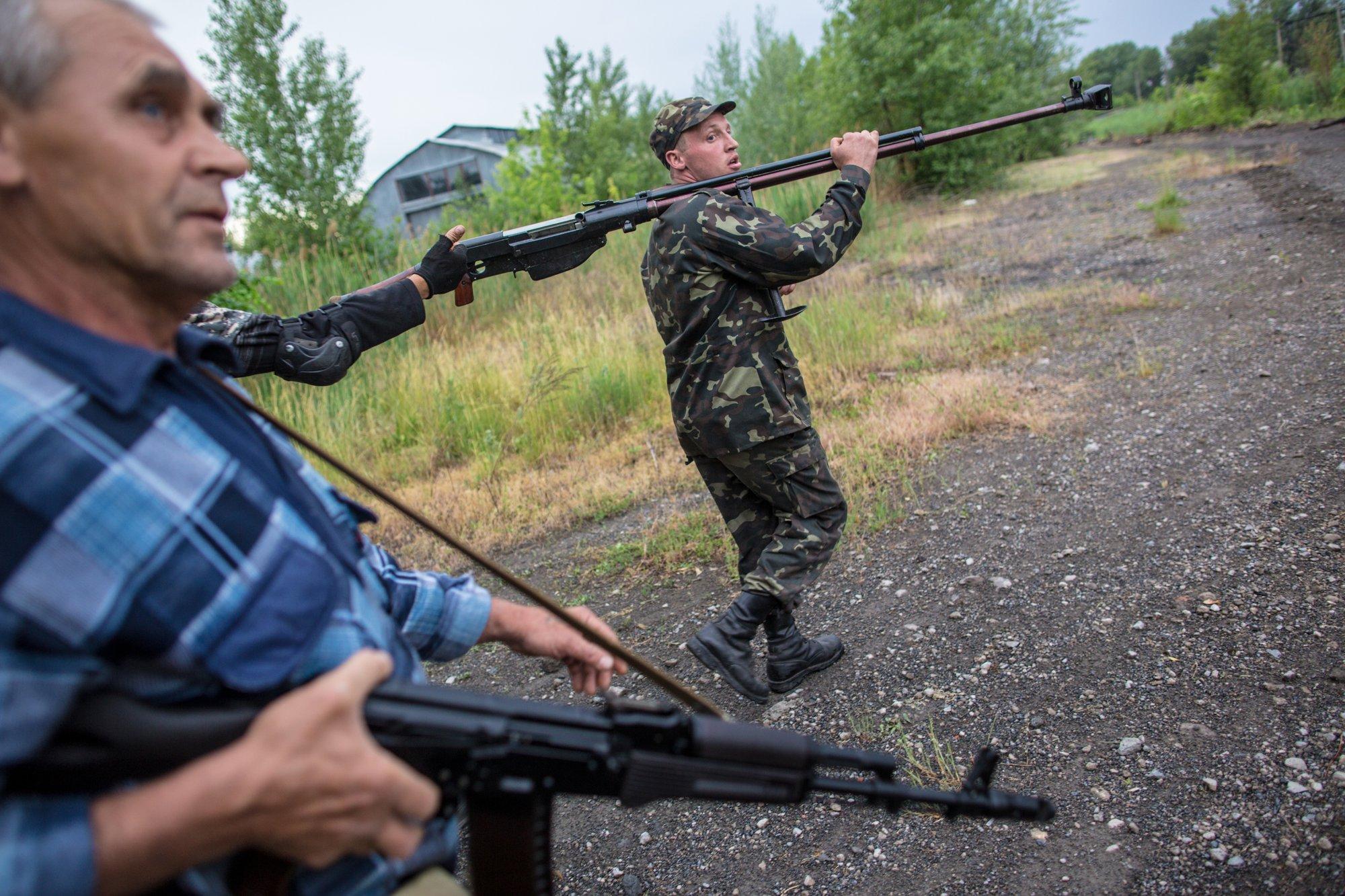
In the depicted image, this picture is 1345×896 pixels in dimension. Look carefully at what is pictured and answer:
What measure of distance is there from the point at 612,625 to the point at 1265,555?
2958 millimetres

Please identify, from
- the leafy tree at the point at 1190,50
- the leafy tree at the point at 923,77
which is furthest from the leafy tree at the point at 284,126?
the leafy tree at the point at 1190,50

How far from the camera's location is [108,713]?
0.94 m

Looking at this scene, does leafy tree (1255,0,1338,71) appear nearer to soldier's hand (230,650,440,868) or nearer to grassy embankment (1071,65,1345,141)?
grassy embankment (1071,65,1345,141)

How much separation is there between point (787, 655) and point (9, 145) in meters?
2.98

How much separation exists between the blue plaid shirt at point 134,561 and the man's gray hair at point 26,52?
248 millimetres

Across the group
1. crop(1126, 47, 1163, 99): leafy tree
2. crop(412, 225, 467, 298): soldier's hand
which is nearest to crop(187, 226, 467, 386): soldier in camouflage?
crop(412, 225, 467, 298): soldier's hand

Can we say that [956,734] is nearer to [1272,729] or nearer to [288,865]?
[1272,729]

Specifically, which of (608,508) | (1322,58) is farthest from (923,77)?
(608,508)

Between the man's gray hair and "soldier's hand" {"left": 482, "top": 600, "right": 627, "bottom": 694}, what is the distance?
1093mm

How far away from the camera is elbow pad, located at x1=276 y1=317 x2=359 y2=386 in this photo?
2.88 metres

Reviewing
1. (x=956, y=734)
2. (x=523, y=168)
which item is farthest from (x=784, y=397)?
(x=523, y=168)

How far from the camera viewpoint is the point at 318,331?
9.80ft

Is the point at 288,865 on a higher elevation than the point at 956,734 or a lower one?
higher

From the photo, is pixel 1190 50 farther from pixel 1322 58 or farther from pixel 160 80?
pixel 160 80
